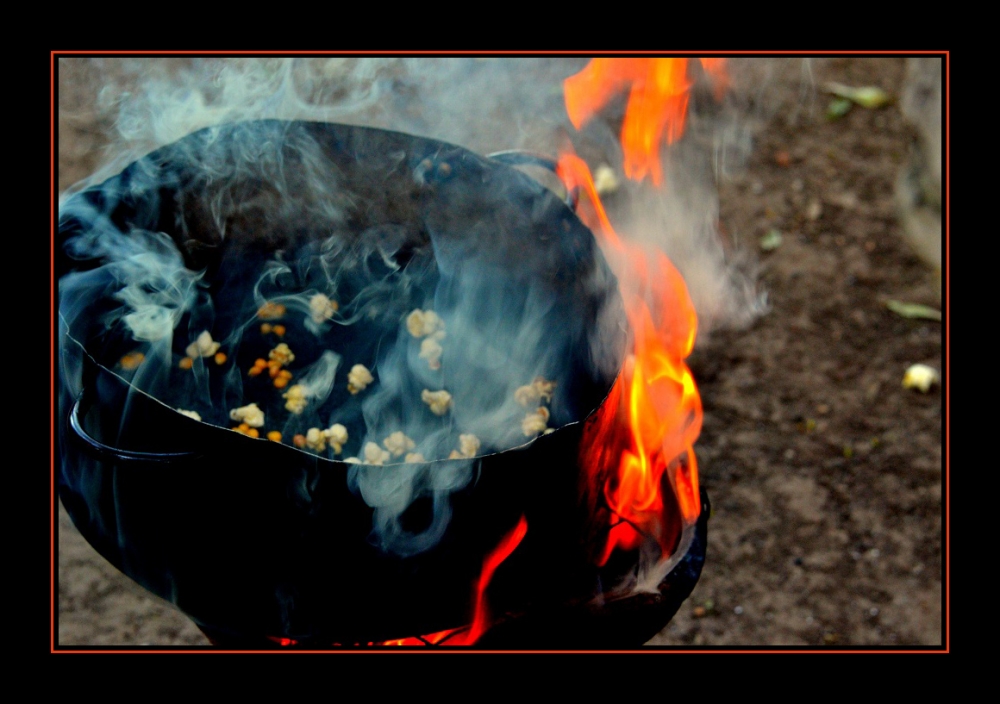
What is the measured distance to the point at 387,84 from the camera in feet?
13.8

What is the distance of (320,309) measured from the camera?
269 centimetres

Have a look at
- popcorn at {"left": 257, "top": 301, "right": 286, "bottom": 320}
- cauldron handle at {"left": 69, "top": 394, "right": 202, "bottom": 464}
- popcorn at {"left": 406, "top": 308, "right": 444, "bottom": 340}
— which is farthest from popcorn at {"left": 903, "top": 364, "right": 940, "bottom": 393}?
cauldron handle at {"left": 69, "top": 394, "right": 202, "bottom": 464}

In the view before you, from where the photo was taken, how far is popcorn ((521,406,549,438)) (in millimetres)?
2357

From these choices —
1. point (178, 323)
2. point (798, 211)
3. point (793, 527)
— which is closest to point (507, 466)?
point (178, 323)

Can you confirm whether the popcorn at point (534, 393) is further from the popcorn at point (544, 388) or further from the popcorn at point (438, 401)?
the popcorn at point (438, 401)

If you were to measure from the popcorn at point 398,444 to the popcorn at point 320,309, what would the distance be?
569mm

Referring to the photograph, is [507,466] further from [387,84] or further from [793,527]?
[387,84]

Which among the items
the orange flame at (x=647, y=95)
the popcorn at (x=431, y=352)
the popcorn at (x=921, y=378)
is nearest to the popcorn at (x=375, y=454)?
the popcorn at (x=431, y=352)

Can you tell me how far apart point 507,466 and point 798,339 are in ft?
8.07

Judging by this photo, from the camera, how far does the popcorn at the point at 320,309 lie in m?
2.68

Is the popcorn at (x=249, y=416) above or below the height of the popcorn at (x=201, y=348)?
below

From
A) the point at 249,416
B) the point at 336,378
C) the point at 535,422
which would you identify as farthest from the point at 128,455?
the point at 535,422

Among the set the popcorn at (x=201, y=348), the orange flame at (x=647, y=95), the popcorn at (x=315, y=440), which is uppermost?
the orange flame at (x=647, y=95)

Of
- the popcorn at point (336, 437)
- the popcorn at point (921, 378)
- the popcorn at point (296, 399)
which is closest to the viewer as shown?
the popcorn at point (336, 437)
